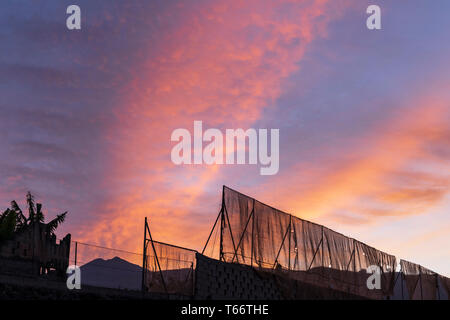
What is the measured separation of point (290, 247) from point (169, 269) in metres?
10.5

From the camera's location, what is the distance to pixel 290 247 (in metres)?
32.6

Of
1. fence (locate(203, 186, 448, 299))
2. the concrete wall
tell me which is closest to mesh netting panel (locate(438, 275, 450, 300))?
fence (locate(203, 186, 448, 299))

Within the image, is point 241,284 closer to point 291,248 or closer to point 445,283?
point 291,248

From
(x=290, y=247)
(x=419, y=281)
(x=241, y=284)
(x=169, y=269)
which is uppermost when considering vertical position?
(x=290, y=247)

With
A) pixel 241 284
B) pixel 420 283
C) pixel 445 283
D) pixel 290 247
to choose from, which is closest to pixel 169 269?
pixel 241 284

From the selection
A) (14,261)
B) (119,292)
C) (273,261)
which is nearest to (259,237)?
(273,261)

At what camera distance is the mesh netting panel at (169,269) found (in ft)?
75.4

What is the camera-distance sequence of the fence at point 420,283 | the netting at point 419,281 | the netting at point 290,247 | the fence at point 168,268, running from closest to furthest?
1. the fence at point 168,268
2. the netting at point 290,247
3. the fence at point 420,283
4. the netting at point 419,281

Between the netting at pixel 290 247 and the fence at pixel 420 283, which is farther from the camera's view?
the fence at pixel 420 283

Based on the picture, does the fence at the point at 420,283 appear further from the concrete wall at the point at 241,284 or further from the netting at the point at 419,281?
the concrete wall at the point at 241,284

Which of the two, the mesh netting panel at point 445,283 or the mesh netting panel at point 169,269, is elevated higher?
the mesh netting panel at point 169,269

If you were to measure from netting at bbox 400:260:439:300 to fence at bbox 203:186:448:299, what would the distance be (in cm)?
533

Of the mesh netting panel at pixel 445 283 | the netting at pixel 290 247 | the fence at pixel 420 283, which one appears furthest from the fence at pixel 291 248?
the mesh netting panel at pixel 445 283
